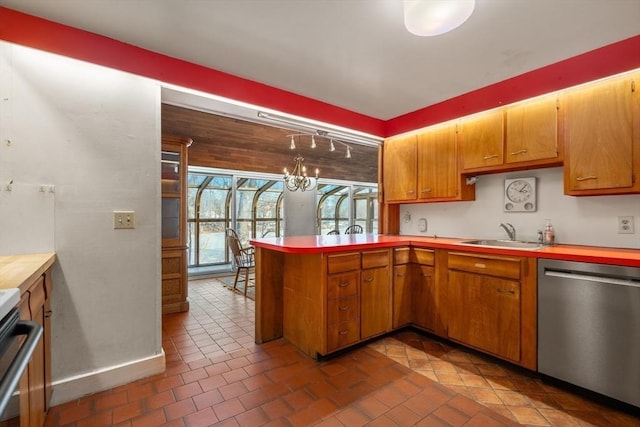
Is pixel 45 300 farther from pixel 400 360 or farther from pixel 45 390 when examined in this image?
pixel 400 360

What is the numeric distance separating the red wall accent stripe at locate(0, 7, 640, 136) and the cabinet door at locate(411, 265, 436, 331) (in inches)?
61.1

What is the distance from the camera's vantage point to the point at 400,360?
2.31 meters

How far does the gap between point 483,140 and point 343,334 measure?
2.11 metres

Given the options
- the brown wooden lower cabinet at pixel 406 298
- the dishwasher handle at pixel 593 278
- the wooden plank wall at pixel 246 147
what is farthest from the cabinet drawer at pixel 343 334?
the wooden plank wall at pixel 246 147

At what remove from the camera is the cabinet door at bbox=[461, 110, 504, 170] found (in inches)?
101

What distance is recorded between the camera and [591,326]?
1.80m

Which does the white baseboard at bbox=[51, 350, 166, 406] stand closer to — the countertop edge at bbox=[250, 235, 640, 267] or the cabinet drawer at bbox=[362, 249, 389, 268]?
the countertop edge at bbox=[250, 235, 640, 267]

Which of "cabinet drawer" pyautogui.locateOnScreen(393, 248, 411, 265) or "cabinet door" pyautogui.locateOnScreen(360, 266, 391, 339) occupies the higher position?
"cabinet drawer" pyautogui.locateOnScreen(393, 248, 411, 265)

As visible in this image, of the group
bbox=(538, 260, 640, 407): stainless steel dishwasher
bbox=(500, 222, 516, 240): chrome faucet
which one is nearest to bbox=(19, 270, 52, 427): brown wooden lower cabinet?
bbox=(538, 260, 640, 407): stainless steel dishwasher

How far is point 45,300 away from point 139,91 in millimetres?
1411

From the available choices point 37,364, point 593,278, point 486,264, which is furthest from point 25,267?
point 593,278

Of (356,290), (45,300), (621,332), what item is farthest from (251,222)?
(621,332)

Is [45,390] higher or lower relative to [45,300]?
lower

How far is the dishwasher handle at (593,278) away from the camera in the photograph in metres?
1.68
